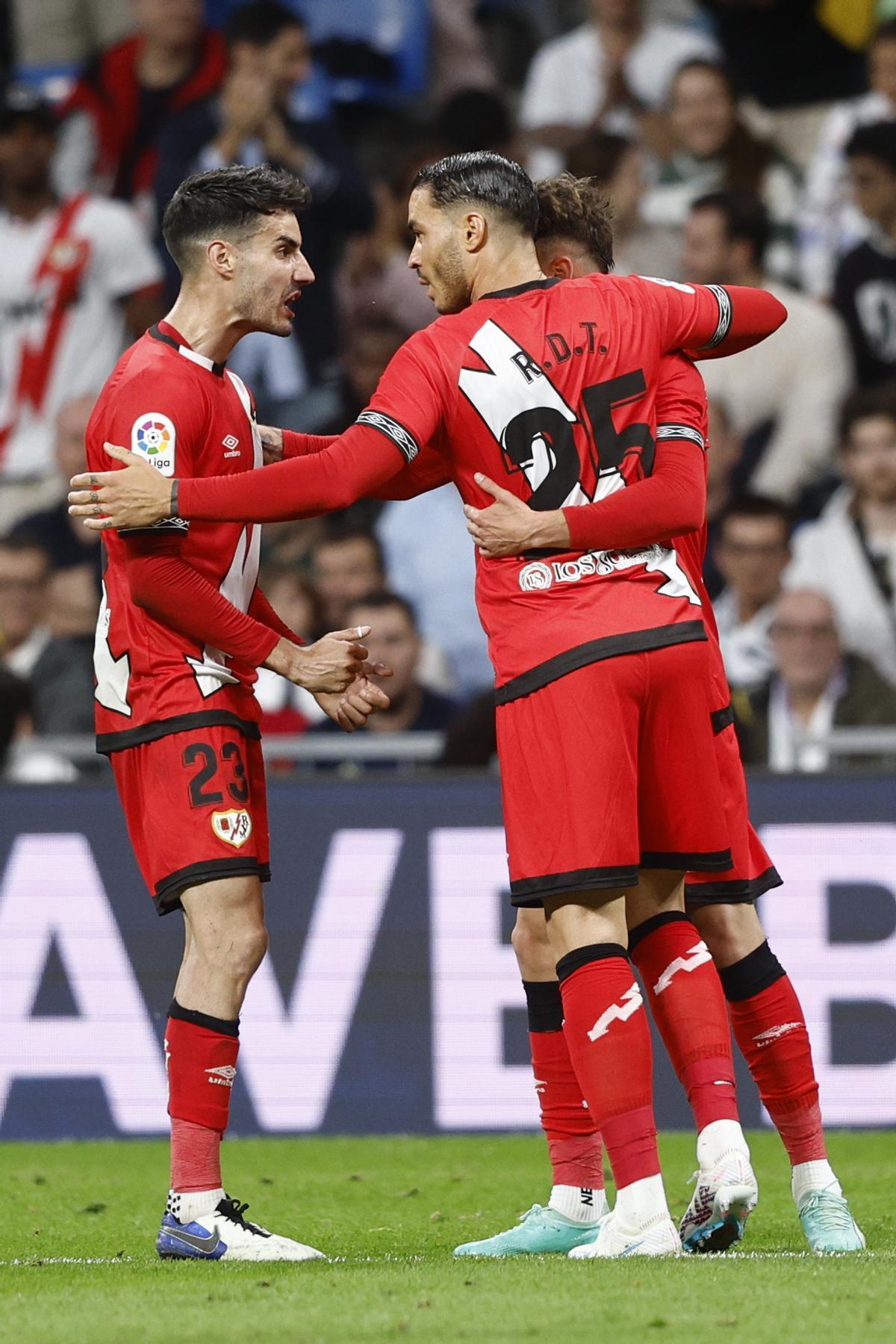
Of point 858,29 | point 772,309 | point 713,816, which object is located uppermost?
point 858,29

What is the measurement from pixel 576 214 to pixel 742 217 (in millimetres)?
5667

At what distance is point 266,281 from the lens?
4.81 m

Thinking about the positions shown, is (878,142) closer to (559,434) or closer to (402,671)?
(402,671)

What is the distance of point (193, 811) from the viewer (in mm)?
4645

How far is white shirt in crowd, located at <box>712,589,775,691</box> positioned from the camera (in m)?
9.08

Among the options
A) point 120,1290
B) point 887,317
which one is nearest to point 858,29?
point 887,317

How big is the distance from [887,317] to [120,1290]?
7.43 metres

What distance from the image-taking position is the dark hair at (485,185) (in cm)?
456

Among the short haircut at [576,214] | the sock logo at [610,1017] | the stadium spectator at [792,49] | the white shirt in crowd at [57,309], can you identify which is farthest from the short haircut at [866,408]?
the sock logo at [610,1017]

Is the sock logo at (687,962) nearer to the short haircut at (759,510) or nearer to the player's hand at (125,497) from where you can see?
the player's hand at (125,497)

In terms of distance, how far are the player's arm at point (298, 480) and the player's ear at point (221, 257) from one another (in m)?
0.58

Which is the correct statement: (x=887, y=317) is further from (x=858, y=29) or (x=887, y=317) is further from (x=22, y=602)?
(x=22, y=602)

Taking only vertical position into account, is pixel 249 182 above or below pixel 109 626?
above

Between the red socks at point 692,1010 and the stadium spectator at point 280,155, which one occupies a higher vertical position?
the stadium spectator at point 280,155
